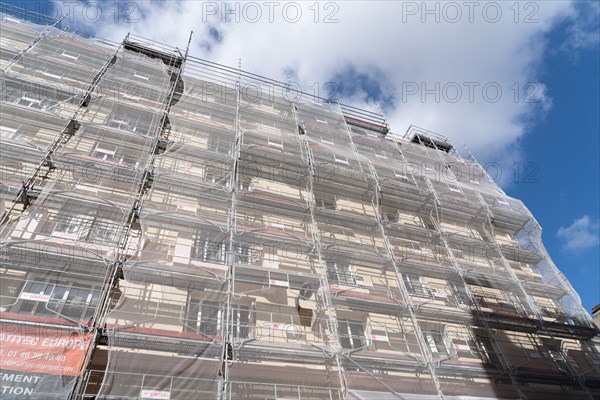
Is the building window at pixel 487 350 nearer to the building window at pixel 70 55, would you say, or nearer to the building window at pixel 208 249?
the building window at pixel 208 249

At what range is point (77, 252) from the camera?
24.4 feet

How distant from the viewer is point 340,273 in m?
10.2

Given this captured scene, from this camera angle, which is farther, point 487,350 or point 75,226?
point 487,350

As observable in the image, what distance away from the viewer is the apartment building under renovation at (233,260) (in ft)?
22.6

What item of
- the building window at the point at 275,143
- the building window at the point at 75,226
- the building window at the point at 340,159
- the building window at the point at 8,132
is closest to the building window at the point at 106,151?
the building window at the point at 8,132

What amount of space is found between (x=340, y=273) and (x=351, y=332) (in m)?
1.55

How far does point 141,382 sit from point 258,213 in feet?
18.7

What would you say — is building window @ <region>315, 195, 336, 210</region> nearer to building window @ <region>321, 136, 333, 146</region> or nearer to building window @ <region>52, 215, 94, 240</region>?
building window @ <region>321, 136, 333, 146</region>

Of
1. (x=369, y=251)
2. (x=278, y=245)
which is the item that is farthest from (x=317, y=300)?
(x=369, y=251)

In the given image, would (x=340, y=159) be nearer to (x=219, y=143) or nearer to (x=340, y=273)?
(x=219, y=143)

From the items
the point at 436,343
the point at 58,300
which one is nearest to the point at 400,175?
the point at 436,343

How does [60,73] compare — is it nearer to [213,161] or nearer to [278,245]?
[213,161]

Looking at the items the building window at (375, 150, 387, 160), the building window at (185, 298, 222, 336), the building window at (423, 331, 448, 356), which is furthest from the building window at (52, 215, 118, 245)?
the building window at (375, 150, 387, 160)

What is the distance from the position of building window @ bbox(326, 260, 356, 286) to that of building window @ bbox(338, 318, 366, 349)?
1038mm
